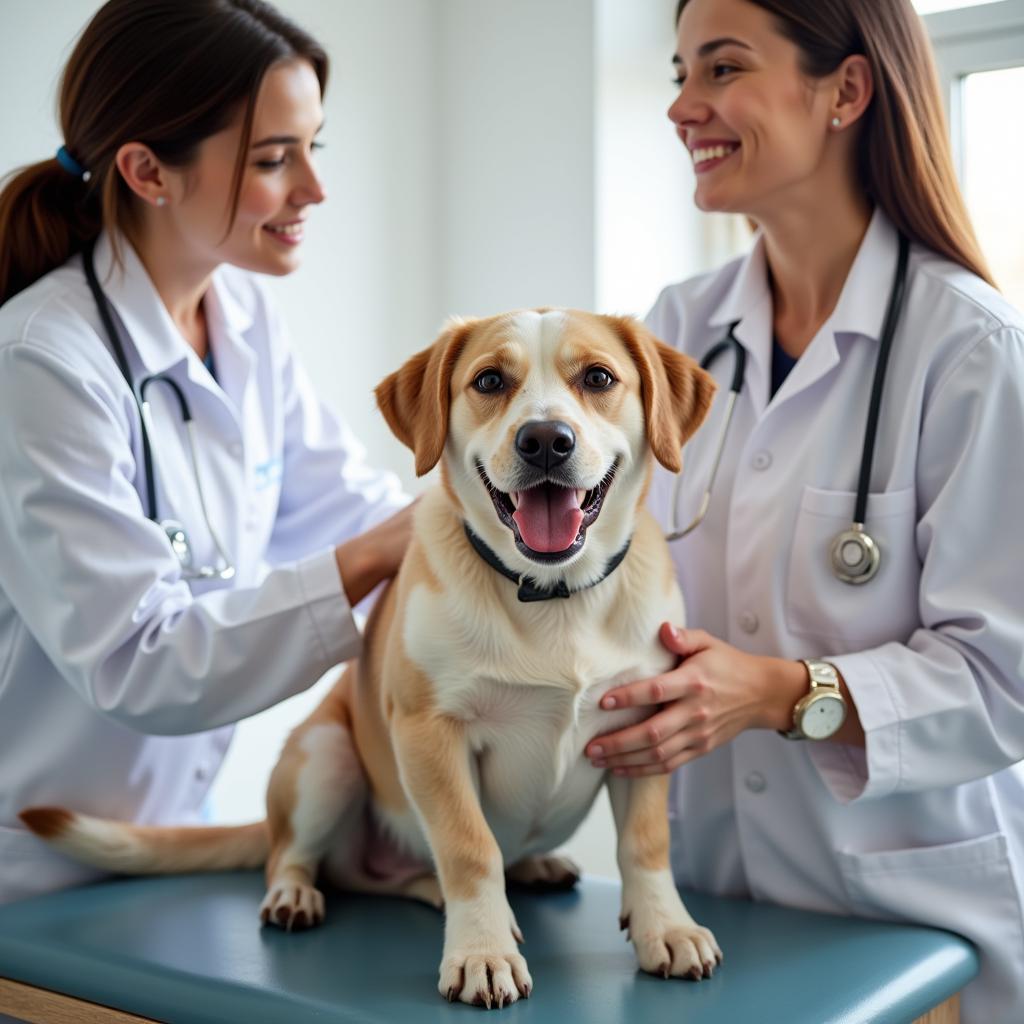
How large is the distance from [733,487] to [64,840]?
942mm

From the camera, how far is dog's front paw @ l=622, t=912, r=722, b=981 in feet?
3.83

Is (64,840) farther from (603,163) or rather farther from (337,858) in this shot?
(603,163)

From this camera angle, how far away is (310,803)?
1438 mm

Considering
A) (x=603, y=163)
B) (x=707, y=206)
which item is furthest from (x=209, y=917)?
(x=603, y=163)

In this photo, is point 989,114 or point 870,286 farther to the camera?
point 989,114

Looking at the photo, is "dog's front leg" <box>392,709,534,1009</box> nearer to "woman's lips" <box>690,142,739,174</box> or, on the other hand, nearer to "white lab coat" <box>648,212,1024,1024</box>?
"white lab coat" <box>648,212,1024,1024</box>

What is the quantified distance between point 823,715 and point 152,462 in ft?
2.90

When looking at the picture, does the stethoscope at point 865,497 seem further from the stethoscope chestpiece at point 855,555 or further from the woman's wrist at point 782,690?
the woman's wrist at point 782,690

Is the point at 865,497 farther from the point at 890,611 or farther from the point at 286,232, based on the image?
the point at 286,232

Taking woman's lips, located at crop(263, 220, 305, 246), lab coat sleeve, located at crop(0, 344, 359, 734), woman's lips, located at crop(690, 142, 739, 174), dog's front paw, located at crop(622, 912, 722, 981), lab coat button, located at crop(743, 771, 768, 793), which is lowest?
dog's front paw, located at crop(622, 912, 722, 981)

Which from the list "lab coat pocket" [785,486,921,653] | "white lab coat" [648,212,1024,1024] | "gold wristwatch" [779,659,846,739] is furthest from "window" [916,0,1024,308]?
"gold wristwatch" [779,659,846,739]

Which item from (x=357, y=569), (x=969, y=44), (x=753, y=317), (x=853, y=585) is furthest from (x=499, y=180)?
(x=853, y=585)

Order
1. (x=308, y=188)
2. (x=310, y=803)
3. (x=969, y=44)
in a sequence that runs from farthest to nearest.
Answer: (x=969, y=44), (x=308, y=188), (x=310, y=803)

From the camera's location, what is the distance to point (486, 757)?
4.22 feet
